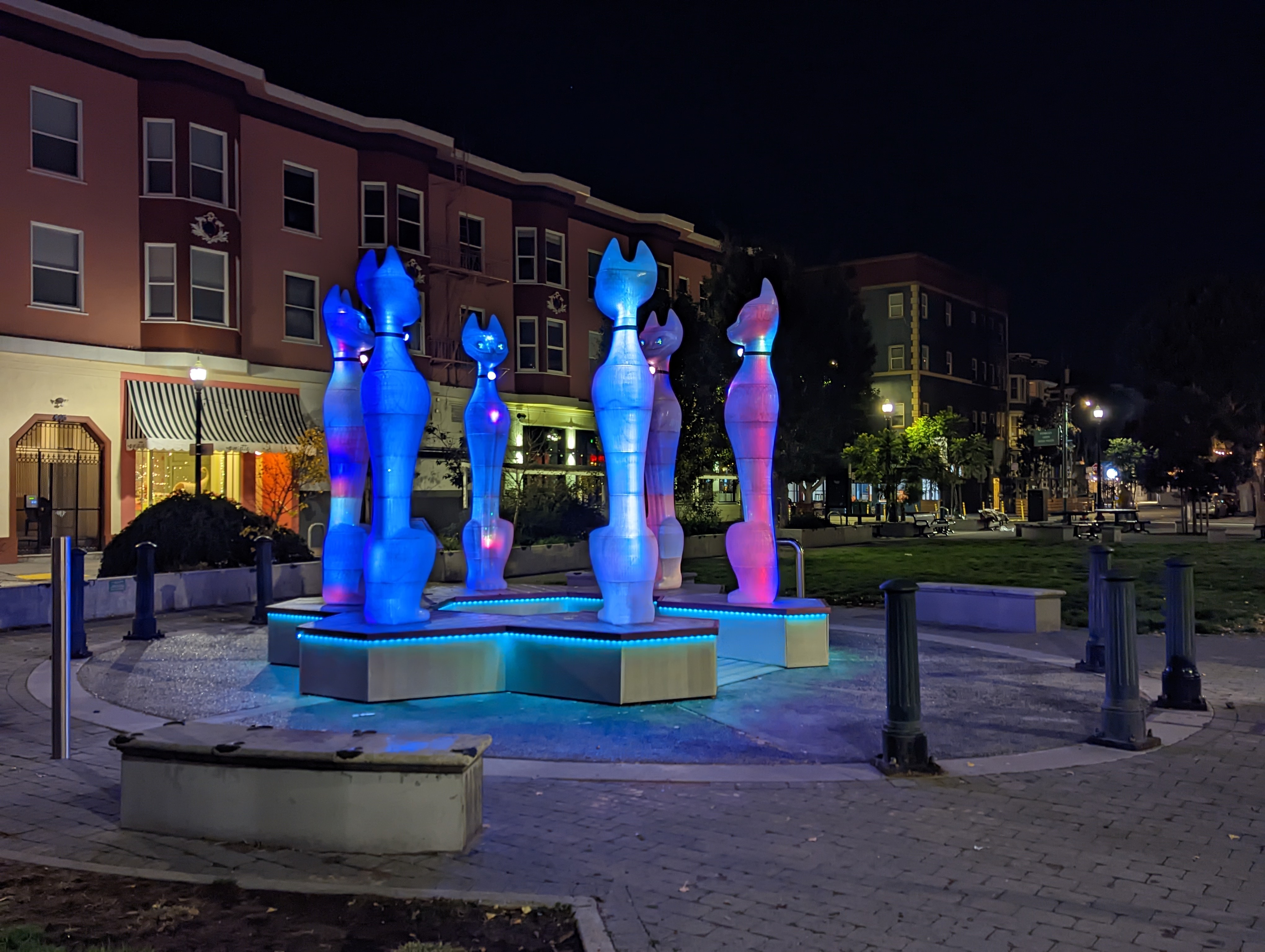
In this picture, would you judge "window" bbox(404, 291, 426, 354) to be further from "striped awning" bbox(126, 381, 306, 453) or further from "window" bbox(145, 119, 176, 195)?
"window" bbox(145, 119, 176, 195)

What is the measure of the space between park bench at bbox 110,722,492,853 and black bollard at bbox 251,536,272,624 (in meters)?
8.82

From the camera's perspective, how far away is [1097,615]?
10516 mm

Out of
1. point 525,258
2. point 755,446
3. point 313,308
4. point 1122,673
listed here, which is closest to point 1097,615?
point 1122,673

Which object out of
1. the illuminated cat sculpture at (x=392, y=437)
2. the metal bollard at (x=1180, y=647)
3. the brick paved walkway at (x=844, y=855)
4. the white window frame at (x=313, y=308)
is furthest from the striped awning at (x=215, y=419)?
the metal bollard at (x=1180, y=647)

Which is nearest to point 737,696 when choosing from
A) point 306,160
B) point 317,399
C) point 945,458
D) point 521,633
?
point 521,633

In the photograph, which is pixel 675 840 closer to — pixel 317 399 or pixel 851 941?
pixel 851 941

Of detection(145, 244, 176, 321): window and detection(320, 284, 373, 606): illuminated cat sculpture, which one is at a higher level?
detection(145, 244, 176, 321): window

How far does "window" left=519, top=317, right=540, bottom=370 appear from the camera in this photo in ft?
120

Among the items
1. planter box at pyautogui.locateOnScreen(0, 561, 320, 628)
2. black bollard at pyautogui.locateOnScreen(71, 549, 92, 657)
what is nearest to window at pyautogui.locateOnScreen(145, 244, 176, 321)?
planter box at pyautogui.locateOnScreen(0, 561, 320, 628)

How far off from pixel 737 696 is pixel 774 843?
3941 mm

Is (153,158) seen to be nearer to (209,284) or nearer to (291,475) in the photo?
(209,284)

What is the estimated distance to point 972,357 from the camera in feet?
207

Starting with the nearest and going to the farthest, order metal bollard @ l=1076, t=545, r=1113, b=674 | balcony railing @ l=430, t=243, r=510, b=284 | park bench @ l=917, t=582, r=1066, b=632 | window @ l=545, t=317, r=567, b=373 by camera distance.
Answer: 1. metal bollard @ l=1076, t=545, r=1113, b=674
2. park bench @ l=917, t=582, r=1066, b=632
3. balcony railing @ l=430, t=243, r=510, b=284
4. window @ l=545, t=317, r=567, b=373

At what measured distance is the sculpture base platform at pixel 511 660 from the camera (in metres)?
→ 8.69
